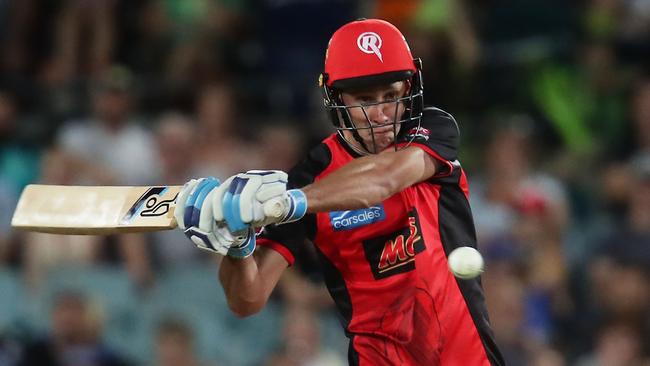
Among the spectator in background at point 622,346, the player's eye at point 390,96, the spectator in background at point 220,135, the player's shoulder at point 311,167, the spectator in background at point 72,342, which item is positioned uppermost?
the player's eye at point 390,96

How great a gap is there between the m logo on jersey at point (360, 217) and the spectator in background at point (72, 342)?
13.7ft

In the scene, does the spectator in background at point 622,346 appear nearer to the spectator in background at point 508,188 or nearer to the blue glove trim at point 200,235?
the spectator in background at point 508,188


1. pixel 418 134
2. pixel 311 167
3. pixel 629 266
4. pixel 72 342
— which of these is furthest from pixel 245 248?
pixel 629 266

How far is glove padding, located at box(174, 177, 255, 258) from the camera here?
375 cm

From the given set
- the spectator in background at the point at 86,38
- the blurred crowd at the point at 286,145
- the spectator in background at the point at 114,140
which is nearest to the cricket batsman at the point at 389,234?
the blurred crowd at the point at 286,145

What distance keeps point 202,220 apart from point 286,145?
16.7 ft

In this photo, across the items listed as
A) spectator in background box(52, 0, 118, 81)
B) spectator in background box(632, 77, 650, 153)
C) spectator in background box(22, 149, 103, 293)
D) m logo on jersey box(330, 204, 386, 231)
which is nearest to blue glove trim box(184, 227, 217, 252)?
m logo on jersey box(330, 204, 386, 231)

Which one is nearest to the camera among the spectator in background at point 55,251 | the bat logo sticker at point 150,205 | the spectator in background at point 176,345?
the bat logo sticker at point 150,205

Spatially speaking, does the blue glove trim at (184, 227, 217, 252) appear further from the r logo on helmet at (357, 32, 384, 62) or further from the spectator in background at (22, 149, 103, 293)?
the spectator in background at (22, 149, 103, 293)

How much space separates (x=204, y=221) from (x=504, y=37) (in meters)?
6.42

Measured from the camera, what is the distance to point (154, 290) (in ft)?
28.1

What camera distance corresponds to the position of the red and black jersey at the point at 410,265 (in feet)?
14.2

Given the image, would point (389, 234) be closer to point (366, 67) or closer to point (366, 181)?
point (366, 181)

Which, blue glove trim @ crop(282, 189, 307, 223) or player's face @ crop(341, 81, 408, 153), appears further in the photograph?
player's face @ crop(341, 81, 408, 153)
